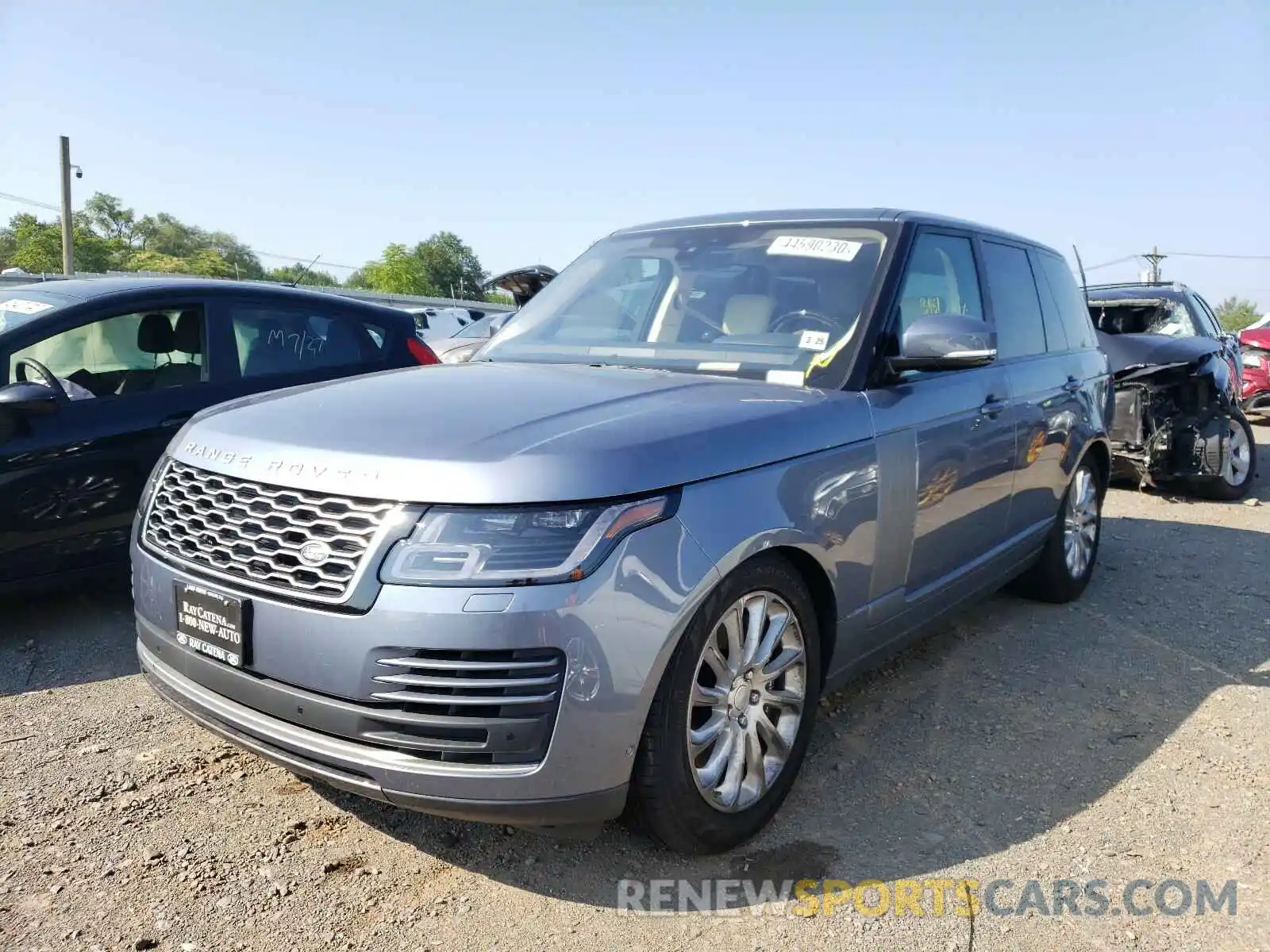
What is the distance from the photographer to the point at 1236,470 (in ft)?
27.4

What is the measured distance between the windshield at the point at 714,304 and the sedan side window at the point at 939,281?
17 cm

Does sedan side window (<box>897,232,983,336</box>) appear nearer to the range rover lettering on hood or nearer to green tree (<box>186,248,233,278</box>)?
the range rover lettering on hood

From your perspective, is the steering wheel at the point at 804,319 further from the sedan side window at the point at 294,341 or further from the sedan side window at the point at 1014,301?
the sedan side window at the point at 294,341

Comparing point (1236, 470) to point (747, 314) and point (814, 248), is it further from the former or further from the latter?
point (747, 314)

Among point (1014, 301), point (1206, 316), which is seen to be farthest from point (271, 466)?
point (1206, 316)

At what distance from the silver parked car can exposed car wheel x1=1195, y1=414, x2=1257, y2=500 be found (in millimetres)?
5705

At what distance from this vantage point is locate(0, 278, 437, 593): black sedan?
4.10m

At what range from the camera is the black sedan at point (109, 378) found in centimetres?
410

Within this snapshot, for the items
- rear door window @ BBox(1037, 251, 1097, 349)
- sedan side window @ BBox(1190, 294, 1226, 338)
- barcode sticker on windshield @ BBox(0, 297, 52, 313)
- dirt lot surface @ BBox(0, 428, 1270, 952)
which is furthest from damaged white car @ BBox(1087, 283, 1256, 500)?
barcode sticker on windshield @ BBox(0, 297, 52, 313)

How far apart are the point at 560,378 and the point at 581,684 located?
1241 millimetres

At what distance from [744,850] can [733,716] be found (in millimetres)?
415

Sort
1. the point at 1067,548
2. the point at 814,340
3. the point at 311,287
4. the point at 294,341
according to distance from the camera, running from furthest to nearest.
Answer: the point at 311,287, the point at 294,341, the point at 1067,548, the point at 814,340

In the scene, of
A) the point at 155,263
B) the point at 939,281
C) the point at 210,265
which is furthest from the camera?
the point at 210,265

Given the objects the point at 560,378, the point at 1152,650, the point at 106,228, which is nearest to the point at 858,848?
the point at 560,378
